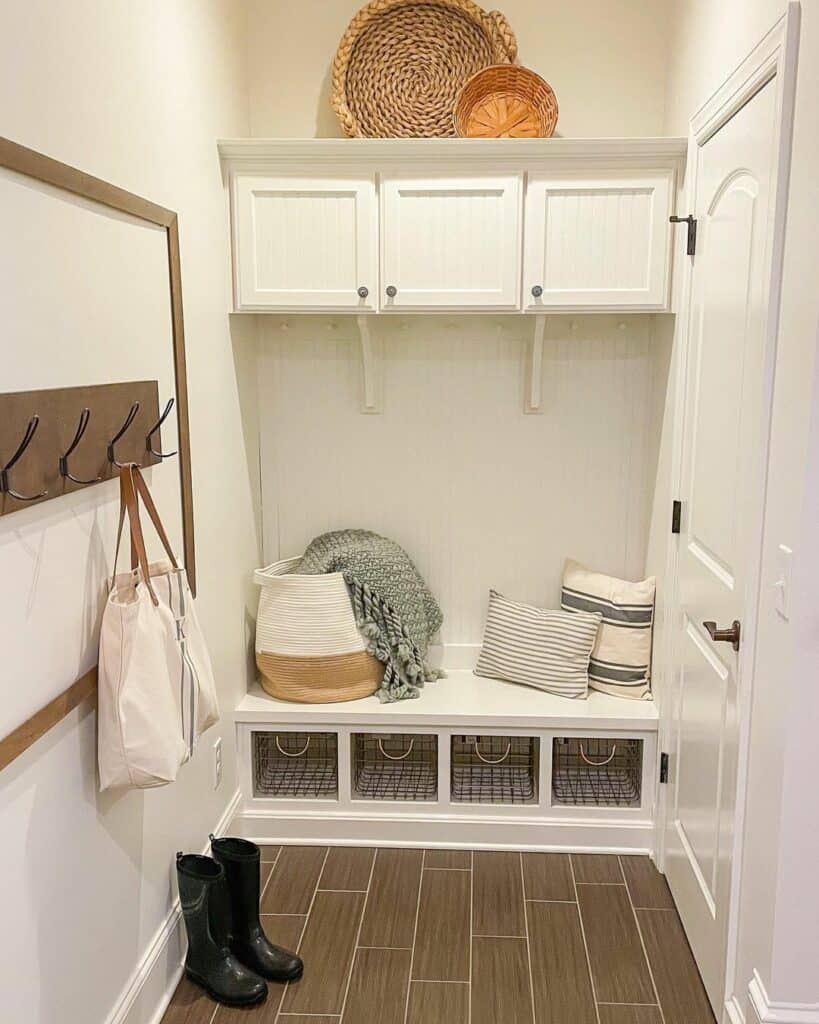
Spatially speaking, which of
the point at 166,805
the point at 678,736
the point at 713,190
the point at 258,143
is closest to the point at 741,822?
the point at 678,736

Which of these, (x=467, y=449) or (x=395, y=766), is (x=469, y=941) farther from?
(x=467, y=449)

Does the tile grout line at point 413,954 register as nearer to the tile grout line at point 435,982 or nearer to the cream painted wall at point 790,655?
the tile grout line at point 435,982

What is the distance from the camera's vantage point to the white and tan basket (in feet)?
9.24

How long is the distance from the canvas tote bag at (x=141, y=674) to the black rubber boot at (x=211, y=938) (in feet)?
1.64

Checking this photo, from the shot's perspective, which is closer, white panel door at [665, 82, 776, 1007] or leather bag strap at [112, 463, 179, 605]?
leather bag strap at [112, 463, 179, 605]

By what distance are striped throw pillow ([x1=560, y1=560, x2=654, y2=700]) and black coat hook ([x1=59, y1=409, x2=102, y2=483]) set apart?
5.92 ft

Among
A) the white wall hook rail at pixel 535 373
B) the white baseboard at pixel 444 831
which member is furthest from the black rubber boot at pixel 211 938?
the white wall hook rail at pixel 535 373

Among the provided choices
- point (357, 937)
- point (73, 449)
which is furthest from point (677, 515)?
point (73, 449)

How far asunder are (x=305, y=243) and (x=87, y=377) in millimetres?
1196

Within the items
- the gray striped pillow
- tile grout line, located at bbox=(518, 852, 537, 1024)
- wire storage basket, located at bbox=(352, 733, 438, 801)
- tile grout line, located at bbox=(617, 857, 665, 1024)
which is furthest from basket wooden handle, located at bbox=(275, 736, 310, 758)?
tile grout line, located at bbox=(617, 857, 665, 1024)

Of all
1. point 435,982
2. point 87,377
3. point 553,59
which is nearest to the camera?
point 87,377

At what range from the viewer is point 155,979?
2.11 metres

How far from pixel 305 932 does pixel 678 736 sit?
1.15 m

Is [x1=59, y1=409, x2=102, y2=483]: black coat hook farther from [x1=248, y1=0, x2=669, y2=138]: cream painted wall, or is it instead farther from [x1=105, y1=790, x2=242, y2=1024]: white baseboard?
[x1=248, y1=0, x2=669, y2=138]: cream painted wall
